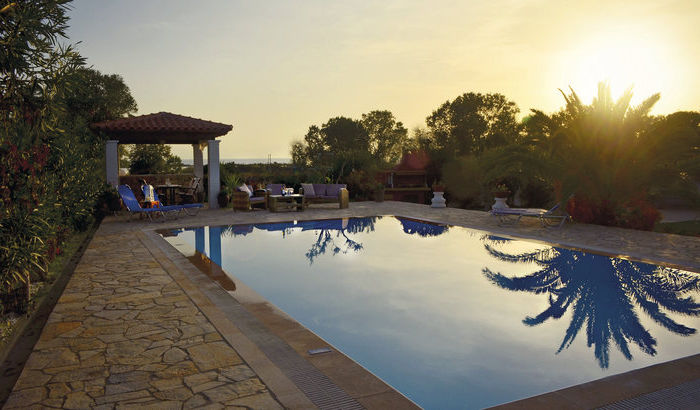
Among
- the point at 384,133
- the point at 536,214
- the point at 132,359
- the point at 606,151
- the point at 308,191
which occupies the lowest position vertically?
the point at 132,359

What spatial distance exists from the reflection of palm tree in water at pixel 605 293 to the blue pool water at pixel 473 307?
2 cm

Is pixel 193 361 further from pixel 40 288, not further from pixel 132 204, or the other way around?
pixel 132 204

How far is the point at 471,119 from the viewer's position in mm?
44969

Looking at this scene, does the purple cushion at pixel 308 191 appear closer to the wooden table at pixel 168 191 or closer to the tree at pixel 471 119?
the wooden table at pixel 168 191

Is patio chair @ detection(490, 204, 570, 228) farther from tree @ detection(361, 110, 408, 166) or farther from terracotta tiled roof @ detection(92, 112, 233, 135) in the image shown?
tree @ detection(361, 110, 408, 166)

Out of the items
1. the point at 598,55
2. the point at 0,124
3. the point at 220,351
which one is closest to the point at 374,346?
the point at 220,351

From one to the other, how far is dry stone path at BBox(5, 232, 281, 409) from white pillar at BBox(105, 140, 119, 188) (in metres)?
10.1

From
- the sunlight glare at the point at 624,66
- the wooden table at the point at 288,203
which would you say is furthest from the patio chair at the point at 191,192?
the sunlight glare at the point at 624,66

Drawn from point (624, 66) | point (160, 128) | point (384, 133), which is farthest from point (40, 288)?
point (384, 133)

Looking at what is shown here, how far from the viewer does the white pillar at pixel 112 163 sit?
14734 mm

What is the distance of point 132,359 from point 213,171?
13.0 meters

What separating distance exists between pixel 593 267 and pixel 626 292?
4.48ft

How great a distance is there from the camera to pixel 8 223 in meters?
4.41

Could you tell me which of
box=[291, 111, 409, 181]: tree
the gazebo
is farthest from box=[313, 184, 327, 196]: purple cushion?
box=[291, 111, 409, 181]: tree
